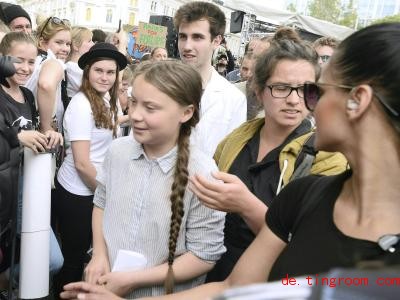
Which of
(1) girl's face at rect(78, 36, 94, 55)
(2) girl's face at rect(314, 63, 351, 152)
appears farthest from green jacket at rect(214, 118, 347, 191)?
(1) girl's face at rect(78, 36, 94, 55)

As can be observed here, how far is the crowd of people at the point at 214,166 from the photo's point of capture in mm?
1039

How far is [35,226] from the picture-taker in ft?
6.73

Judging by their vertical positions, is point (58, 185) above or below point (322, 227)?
below

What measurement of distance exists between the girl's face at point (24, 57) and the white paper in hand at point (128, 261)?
2.00 metres

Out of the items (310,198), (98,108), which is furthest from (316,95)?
(98,108)

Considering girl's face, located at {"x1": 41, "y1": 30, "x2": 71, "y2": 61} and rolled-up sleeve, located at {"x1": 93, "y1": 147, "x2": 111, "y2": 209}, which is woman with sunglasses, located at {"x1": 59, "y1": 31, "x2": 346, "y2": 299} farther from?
girl's face, located at {"x1": 41, "y1": 30, "x2": 71, "y2": 61}

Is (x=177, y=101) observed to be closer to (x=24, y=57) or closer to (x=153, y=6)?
(x=24, y=57)

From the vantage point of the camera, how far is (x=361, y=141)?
3.43 feet

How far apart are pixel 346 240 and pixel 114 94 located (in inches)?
109

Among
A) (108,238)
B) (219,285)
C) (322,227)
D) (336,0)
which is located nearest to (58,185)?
(108,238)

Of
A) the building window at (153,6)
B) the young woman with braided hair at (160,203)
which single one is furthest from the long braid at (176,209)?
the building window at (153,6)

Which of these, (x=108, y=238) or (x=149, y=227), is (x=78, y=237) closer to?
(x=108, y=238)

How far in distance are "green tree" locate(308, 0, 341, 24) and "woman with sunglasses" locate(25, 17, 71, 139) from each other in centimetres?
4584

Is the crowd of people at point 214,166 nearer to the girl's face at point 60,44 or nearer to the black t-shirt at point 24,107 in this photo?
the black t-shirt at point 24,107
